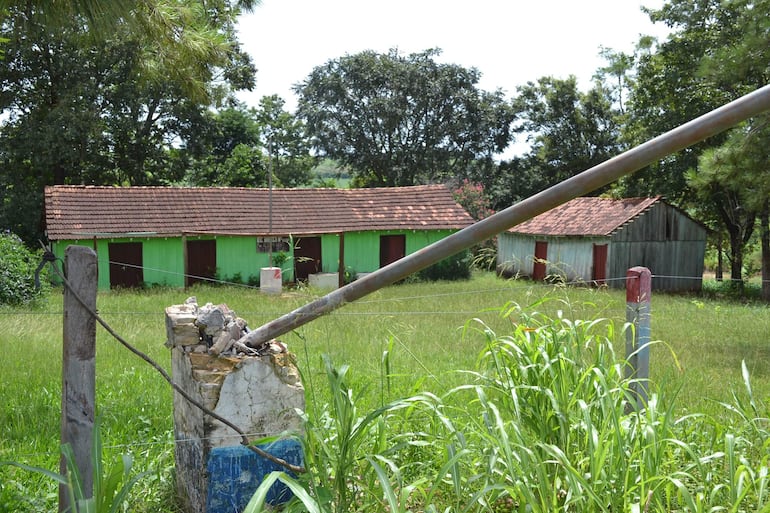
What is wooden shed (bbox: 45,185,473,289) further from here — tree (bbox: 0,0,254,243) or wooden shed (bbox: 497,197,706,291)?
tree (bbox: 0,0,254,243)

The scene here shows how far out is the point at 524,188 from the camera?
36469mm

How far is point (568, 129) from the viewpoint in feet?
115

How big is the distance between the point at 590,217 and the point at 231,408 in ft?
76.3

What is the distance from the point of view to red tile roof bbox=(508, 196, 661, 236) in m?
23.5

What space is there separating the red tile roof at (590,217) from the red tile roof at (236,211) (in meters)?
3.21

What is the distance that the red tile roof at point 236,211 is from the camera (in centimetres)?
2102

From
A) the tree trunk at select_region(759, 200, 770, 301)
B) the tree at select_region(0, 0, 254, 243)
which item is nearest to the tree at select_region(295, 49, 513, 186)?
the tree at select_region(0, 0, 254, 243)

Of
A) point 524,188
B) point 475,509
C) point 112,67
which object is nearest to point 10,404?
point 475,509

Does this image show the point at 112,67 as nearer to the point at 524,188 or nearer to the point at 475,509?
the point at 524,188

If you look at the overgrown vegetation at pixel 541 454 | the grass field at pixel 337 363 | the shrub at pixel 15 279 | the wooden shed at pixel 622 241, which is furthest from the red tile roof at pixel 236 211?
the overgrown vegetation at pixel 541 454

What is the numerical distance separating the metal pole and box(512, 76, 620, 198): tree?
3267 cm

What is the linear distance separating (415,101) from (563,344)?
35.0 metres

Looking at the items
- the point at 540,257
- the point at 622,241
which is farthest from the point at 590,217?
the point at 540,257

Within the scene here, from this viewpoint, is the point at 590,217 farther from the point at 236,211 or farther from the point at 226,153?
the point at 226,153
